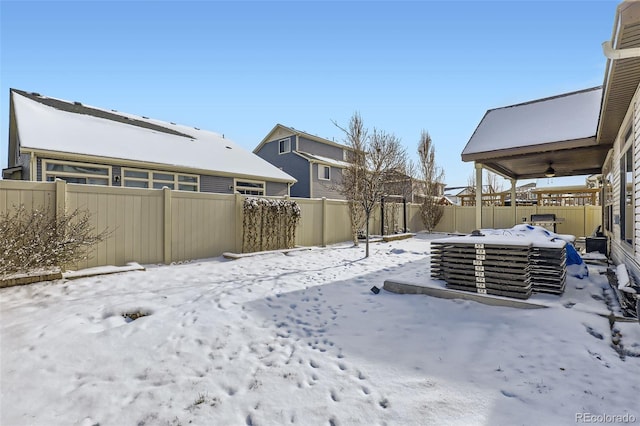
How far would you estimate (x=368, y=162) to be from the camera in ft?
33.0

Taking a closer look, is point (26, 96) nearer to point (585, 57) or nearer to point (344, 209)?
point (344, 209)

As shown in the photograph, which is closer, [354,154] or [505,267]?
[505,267]

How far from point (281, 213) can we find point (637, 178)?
6.90 meters

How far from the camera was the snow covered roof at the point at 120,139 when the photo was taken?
950 centimetres

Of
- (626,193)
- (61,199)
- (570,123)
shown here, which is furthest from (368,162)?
(61,199)

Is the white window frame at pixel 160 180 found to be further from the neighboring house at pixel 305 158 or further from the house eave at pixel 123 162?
the neighboring house at pixel 305 158

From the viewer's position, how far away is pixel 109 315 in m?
3.49

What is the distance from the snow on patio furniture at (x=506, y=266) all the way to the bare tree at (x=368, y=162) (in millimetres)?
5191

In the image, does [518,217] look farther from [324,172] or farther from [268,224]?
[268,224]

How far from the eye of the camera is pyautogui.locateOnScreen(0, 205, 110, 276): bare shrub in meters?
4.52

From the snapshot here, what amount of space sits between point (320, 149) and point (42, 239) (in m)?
18.2

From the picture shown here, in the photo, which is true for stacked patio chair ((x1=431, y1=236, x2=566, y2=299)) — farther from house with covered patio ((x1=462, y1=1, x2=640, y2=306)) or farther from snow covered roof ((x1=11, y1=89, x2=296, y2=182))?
snow covered roof ((x1=11, y1=89, x2=296, y2=182))

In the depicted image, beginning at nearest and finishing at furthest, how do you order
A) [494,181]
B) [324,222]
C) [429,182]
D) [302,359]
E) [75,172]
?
1. [302,359]
2. [75,172]
3. [324,222]
4. [429,182]
5. [494,181]

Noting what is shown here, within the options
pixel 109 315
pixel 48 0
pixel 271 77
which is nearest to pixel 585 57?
pixel 271 77
